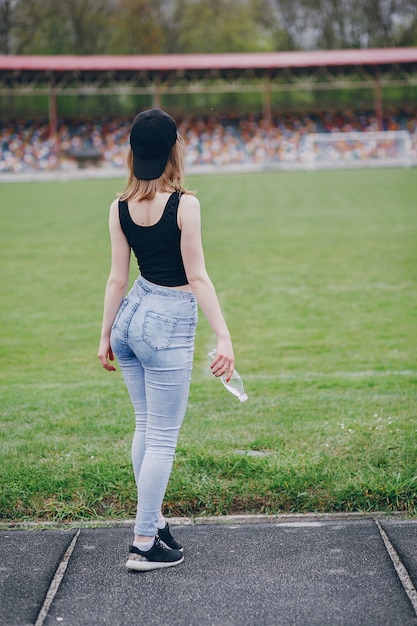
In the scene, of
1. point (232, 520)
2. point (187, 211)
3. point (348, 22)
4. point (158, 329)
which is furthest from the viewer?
point (348, 22)

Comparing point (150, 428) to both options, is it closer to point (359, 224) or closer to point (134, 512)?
point (134, 512)

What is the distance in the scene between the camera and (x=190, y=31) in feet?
212

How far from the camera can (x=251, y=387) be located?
5.85m

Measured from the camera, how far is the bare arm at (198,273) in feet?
9.54

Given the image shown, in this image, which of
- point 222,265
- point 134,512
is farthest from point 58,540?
point 222,265

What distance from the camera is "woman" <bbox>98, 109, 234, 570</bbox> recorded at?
2.94m

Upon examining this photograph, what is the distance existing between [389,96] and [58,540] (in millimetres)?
49210

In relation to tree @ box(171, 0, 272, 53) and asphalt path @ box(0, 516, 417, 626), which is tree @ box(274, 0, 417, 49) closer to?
tree @ box(171, 0, 272, 53)

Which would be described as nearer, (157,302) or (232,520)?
(157,302)

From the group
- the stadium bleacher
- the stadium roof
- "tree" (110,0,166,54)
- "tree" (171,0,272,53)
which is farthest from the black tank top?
"tree" (110,0,166,54)

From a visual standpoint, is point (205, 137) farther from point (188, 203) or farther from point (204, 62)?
point (188, 203)

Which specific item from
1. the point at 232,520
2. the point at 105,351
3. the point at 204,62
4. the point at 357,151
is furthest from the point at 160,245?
the point at 204,62

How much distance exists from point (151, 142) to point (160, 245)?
38 centimetres

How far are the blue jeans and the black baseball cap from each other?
1.41ft
